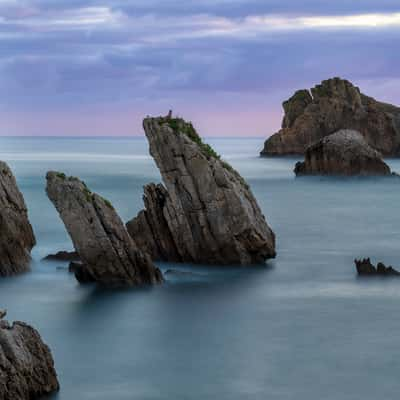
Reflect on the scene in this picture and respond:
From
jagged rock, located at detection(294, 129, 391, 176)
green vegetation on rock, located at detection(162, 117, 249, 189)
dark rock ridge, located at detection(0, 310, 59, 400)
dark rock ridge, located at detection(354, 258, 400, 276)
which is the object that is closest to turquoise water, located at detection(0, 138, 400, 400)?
dark rock ridge, located at detection(354, 258, 400, 276)

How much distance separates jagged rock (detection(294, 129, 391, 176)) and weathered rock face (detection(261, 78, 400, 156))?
169 feet

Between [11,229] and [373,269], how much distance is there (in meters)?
16.8

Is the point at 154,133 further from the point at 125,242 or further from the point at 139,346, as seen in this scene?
the point at 139,346

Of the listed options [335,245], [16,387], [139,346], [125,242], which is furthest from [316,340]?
[335,245]

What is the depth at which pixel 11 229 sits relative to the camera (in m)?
47.2

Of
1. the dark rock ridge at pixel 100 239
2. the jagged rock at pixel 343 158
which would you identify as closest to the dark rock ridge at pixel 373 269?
the dark rock ridge at pixel 100 239

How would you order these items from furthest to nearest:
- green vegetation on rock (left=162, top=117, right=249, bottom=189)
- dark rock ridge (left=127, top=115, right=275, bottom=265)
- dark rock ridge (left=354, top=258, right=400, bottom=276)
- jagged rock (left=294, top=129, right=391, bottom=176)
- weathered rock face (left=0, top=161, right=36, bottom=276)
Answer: jagged rock (left=294, top=129, right=391, bottom=176) → green vegetation on rock (left=162, top=117, right=249, bottom=189) → dark rock ridge (left=127, top=115, right=275, bottom=265) → dark rock ridge (left=354, top=258, right=400, bottom=276) → weathered rock face (left=0, top=161, right=36, bottom=276)

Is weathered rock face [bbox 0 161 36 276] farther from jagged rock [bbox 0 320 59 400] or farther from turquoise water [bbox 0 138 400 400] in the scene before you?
jagged rock [bbox 0 320 59 400]

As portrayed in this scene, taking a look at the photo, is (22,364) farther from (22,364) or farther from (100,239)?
(100,239)

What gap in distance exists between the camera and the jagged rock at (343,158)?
130m

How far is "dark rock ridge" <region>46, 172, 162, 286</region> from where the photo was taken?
43294mm

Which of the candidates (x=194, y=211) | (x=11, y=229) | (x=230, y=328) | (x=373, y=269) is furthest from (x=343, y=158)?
(x=230, y=328)

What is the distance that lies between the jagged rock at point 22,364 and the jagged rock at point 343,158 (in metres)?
104

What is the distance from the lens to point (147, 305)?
136 feet
